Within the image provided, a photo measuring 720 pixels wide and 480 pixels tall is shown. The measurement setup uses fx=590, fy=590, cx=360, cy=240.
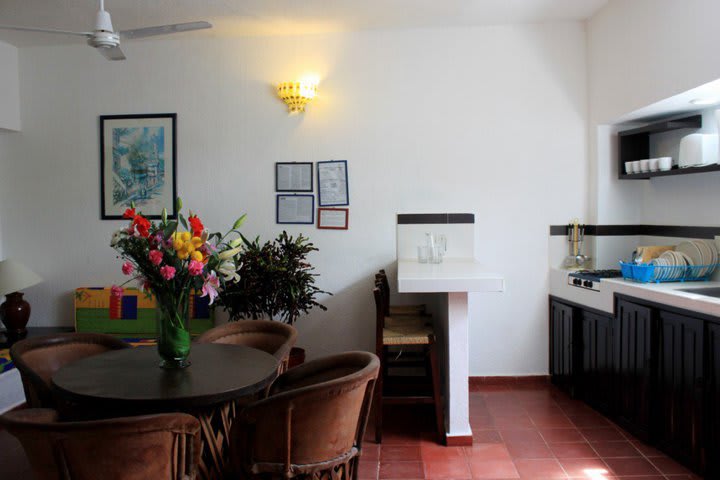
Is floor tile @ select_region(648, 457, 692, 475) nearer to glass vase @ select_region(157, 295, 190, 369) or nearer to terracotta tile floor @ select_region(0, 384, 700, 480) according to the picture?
terracotta tile floor @ select_region(0, 384, 700, 480)

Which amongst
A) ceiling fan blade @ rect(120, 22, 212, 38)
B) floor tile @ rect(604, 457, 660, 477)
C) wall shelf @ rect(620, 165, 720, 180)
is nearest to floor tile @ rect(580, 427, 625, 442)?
floor tile @ rect(604, 457, 660, 477)

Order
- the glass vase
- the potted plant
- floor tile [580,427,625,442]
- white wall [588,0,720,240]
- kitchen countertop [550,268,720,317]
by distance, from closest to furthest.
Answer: the glass vase < kitchen countertop [550,268,720,317] < white wall [588,0,720,240] < floor tile [580,427,625,442] < the potted plant

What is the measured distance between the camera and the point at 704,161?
3459mm

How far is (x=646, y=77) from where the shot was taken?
12.0 feet

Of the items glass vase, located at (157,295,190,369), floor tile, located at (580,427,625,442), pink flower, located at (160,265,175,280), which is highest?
pink flower, located at (160,265,175,280)

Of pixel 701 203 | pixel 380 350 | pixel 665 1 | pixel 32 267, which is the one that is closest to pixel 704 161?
pixel 701 203

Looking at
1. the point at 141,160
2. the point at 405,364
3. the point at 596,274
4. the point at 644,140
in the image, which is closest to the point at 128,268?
the point at 405,364

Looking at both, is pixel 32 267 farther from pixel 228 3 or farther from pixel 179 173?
pixel 228 3

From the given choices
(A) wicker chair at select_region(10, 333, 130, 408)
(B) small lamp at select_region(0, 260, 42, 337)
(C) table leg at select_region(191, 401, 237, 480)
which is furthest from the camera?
(B) small lamp at select_region(0, 260, 42, 337)

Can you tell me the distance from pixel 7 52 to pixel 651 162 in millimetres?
4910

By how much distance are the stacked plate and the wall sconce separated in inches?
105

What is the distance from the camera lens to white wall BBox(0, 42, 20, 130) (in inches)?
183

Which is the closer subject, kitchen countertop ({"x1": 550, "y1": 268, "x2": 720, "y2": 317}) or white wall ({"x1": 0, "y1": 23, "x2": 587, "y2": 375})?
kitchen countertop ({"x1": 550, "y1": 268, "x2": 720, "y2": 317})

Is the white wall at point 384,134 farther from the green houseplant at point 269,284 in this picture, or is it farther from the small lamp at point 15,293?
the small lamp at point 15,293
